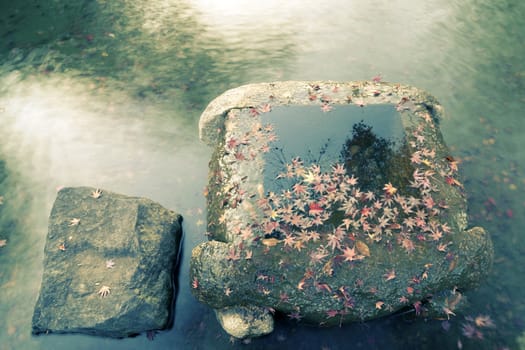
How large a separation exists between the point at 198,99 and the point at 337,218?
3736mm

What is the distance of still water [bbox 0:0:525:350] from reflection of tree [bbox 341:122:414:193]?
160cm

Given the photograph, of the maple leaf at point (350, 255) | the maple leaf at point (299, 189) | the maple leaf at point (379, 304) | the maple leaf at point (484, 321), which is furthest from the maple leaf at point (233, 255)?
the maple leaf at point (484, 321)

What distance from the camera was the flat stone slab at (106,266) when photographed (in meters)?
3.97

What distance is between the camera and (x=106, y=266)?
4168mm

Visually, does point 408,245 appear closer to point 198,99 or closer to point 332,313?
point 332,313

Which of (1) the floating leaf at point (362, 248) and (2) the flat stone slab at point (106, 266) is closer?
(1) the floating leaf at point (362, 248)

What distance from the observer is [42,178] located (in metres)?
5.66

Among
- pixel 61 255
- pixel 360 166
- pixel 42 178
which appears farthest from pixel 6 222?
pixel 360 166

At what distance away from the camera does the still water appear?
4.30m

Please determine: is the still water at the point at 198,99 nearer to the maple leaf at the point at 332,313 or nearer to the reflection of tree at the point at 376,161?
the maple leaf at the point at 332,313

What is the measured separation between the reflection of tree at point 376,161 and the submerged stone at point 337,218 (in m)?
0.01

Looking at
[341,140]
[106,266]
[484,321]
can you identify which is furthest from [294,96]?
[484,321]

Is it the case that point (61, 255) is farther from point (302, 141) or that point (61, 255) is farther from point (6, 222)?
point (302, 141)

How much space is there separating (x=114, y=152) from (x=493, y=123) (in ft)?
20.0
